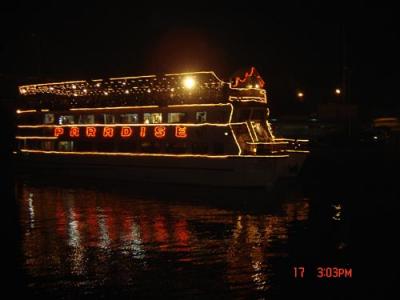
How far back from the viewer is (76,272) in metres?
12.2

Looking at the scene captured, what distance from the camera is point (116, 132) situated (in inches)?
1237

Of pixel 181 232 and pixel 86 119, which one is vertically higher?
pixel 86 119

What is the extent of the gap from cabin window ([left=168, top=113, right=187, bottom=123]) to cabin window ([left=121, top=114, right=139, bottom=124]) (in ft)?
7.25

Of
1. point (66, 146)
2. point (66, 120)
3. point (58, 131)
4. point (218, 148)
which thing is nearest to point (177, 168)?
point (218, 148)

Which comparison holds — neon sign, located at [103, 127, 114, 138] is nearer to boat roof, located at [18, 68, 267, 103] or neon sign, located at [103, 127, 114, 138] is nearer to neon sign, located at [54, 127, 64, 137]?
boat roof, located at [18, 68, 267, 103]

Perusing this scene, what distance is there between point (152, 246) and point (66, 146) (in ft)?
67.6

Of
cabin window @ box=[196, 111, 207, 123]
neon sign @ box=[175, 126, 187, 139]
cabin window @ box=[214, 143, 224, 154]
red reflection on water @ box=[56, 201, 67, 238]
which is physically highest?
cabin window @ box=[196, 111, 207, 123]

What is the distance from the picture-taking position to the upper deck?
27891 mm

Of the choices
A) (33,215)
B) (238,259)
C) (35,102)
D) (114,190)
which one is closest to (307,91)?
(35,102)

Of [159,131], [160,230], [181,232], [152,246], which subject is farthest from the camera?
[159,131]

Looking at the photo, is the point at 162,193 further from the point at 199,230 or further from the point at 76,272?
the point at 76,272

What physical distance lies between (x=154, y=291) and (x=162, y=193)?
613 inches
